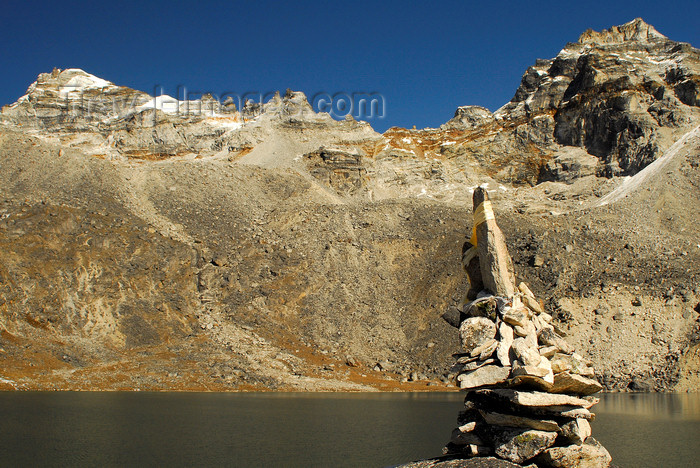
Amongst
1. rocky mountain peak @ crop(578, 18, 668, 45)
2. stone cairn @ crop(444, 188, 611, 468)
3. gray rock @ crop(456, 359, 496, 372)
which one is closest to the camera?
stone cairn @ crop(444, 188, 611, 468)

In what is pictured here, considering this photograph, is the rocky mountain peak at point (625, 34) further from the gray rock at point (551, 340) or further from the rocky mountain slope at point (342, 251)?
the gray rock at point (551, 340)

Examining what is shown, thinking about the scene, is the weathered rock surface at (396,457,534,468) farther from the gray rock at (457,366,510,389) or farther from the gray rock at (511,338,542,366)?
the gray rock at (511,338,542,366)

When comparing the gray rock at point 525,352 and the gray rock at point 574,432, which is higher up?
the gray rock at point 525,352

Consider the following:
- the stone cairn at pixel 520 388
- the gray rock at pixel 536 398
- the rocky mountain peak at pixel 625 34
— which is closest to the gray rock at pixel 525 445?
the stone cairn at pixel 520 388

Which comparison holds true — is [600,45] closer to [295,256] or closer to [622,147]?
[622,147]

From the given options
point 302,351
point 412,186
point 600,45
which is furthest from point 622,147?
point 302,351

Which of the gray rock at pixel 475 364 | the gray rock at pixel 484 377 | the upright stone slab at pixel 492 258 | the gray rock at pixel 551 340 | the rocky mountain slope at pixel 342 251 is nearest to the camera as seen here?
the gray rock at pixel 484 377

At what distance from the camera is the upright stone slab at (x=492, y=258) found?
14969mm

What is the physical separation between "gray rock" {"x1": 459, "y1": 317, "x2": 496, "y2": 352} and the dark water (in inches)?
342

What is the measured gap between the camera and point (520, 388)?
1332cm

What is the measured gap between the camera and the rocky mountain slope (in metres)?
45.3

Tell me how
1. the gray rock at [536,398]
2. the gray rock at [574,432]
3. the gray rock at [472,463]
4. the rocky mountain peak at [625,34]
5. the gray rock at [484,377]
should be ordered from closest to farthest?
1. the gray rock at [472,463]
2. the gray rock at [536,398]
3. the gray rock at [574,432]
4. the gray rock at [484,377]
5. the rocky mountain peak at [625,34]

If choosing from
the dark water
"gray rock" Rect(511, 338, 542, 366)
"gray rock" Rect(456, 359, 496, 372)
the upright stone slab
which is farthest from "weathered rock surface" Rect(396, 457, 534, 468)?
the dark water

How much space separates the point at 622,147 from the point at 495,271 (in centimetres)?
7811
